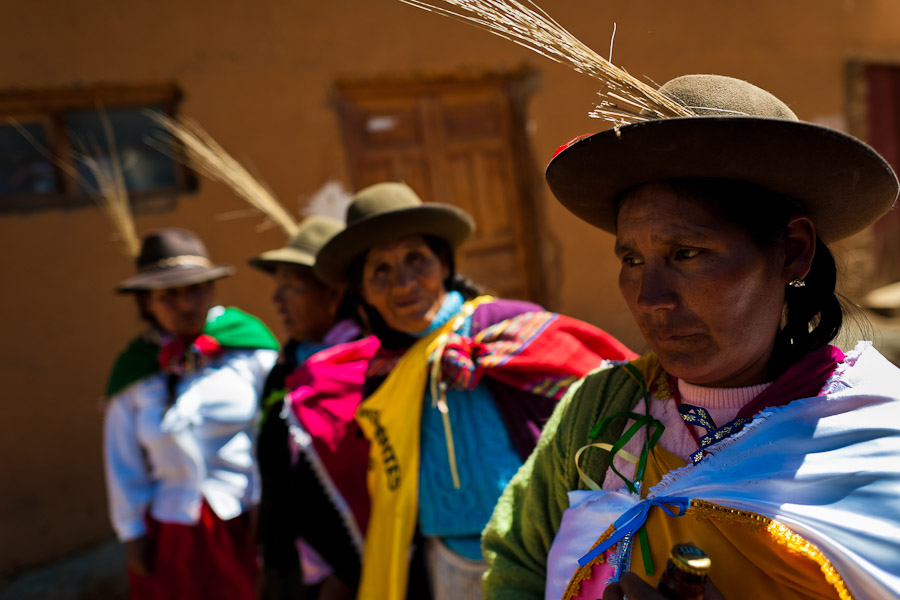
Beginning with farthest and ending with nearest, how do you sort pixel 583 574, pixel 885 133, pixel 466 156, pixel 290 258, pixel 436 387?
pixel 885 133 < pixel 466 156 < pixel 290 258 < pixel 436 387 < pixel 583 574

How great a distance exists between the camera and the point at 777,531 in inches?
40.9

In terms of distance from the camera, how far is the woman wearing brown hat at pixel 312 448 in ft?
8.82

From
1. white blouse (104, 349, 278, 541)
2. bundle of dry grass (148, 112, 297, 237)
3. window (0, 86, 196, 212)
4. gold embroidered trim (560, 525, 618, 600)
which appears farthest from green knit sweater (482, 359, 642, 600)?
window (0, 86, 196, 212)

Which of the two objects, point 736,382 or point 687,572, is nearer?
point 687,572

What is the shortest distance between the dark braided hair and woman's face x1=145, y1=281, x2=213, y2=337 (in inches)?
104

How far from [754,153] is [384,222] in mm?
1391

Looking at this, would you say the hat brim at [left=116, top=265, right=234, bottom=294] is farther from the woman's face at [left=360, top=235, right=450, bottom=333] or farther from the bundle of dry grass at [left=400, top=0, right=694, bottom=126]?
the bundle of dry grass at [left=400, top=0, right=694, bottom=126]

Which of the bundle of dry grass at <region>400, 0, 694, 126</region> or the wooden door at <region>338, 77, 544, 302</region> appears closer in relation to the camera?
the bundle of dry grass at <region>400, 0, 694, 126</region>

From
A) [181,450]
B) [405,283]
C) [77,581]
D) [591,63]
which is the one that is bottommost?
[77,581]

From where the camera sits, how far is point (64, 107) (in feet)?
14.4

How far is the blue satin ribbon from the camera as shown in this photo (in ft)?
3.75

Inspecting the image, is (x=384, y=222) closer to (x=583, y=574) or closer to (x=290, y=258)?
(x=290, y=258)

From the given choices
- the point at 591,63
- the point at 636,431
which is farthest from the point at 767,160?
the point at 636,431

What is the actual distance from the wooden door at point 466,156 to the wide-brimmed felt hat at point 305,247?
79.2 inches
